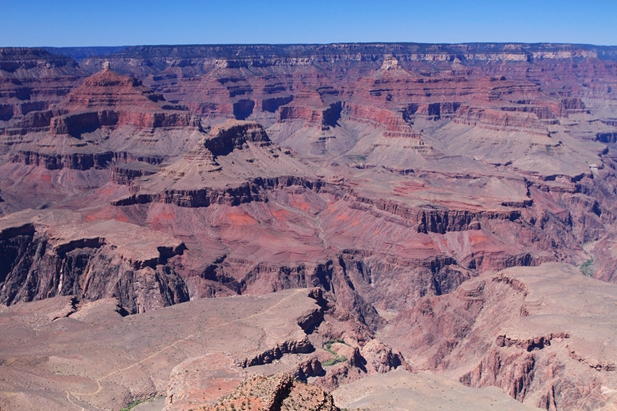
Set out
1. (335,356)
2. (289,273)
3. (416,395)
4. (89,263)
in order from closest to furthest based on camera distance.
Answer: (416,395)
(335,356)
(89,263)
(289,273)

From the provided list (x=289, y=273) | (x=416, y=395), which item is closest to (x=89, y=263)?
(x=289, y=273)

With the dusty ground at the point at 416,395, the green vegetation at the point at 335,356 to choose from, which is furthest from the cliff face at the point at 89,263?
the dusty ground at the point at 416,395

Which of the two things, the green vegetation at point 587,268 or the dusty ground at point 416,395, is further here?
the green vegetation at point 587,268

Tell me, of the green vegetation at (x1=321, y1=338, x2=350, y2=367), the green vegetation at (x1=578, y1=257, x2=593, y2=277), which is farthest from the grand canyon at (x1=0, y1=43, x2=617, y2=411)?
the green vegetation at (x1=578, y1=257, x2=593, y2=277)

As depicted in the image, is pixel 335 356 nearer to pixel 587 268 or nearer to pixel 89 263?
pixel 89 263

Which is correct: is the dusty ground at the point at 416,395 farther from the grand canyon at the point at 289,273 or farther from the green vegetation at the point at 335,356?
the green vegetation at the point at 335,356

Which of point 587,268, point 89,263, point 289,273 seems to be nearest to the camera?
point 89,263
